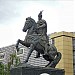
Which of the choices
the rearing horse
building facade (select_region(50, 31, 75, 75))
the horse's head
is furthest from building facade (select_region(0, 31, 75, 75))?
the horse's head

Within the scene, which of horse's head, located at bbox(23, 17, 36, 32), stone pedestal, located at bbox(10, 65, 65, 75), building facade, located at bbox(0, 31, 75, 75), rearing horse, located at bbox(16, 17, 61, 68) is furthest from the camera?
building facade, located at bbox(0, 31, 75, 75)

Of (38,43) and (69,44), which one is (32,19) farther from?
(69,44)

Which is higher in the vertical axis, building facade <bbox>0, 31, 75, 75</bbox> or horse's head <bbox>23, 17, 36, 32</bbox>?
building facade <bbox>0, 31, 75, 75</bbox>

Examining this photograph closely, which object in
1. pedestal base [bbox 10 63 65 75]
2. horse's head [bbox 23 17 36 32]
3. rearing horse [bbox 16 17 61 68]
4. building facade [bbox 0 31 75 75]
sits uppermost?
building facade [bbox 0 31 75 75]

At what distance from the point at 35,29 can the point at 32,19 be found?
1.30 feet

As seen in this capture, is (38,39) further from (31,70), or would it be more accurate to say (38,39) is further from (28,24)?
(31,70)

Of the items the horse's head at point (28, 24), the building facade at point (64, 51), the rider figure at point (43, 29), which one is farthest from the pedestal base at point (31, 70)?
the building facade at point (64, 51)

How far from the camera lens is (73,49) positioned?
5259cm

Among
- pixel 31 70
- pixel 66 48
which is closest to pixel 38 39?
pixel 31 70

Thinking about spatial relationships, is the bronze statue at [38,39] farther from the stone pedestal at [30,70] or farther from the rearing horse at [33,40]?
the stone pedestal at [30,70]

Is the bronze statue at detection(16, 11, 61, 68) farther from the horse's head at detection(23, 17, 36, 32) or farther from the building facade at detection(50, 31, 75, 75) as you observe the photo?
the building facade at detection(50, 31, 75, 75)

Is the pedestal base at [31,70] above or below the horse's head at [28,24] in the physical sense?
below

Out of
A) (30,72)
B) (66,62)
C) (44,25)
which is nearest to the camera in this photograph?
(30,72)

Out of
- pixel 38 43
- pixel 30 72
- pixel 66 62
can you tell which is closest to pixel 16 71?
pixel 30 72
